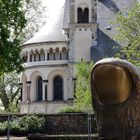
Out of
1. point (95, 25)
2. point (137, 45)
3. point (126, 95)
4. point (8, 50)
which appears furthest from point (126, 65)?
point (95, 25)

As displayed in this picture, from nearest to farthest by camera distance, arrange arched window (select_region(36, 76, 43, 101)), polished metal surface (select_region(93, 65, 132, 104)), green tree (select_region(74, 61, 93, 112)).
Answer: polished metal surface (select_region(93, 65, 132, 104)) → green tree (select_region(74, 61, 93, 112)) → arched window (select_region(36, 76, 43, 101))

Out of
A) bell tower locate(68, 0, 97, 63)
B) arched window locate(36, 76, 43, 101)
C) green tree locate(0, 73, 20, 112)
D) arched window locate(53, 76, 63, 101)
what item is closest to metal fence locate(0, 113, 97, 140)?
bell tower locate(68, 0, 97, 63)

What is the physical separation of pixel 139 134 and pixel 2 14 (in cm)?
2105

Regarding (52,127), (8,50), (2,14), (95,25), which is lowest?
(52,127)

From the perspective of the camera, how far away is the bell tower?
55.0 m

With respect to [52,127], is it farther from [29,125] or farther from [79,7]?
[79,7]

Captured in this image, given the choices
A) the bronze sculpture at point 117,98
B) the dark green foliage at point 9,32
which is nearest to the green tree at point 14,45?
the dark green foliage at point 9,32

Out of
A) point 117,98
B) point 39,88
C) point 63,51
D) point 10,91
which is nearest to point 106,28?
point 63,51

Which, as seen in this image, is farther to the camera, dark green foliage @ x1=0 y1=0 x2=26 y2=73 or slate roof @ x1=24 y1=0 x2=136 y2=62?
slate roof @ x1=24 y1=0 x2=136 y2=62

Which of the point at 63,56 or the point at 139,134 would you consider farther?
the point at 63,56

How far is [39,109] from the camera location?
5584 centimetres

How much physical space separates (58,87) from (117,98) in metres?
53.9

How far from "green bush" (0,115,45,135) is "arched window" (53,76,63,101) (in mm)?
27326

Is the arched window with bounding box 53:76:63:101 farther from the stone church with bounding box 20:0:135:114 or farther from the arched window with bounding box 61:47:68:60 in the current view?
the arched window with bounding box 61:47:68:60
